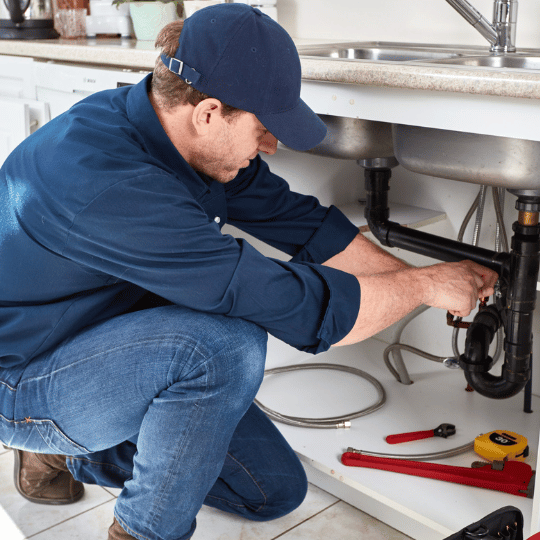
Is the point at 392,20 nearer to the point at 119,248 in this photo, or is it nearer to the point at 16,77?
the point at 16,77

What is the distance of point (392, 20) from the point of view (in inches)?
71.9

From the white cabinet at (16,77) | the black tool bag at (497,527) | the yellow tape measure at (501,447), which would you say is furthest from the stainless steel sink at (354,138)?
the white cabinet at (16,77)

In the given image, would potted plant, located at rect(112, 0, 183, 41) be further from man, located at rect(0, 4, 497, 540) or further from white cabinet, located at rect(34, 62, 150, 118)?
man, located at rect(0, 4, 497, 540)

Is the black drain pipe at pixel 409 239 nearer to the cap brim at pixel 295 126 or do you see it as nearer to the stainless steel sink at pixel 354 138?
the stainless steel sink at pixel 354 138

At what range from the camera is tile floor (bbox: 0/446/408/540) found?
1299mm

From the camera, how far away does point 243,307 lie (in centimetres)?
97

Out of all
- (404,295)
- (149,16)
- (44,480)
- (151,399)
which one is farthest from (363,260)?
(149,16)

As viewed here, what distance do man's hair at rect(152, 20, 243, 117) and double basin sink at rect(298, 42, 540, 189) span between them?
31 cm

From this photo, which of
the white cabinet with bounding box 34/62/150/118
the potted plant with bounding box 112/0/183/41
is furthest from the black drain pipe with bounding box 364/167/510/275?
the potted plant with bounding box 112/0/183/41

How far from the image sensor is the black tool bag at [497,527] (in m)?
0.85

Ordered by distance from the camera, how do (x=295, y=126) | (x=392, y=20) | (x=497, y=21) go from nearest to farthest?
(x=295, y=126) → (x=497, y=21) → (x=392, y=20)

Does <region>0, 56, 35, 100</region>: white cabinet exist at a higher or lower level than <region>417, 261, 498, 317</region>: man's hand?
higher

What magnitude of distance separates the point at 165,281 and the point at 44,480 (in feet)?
2.20

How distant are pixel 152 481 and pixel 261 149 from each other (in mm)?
525
